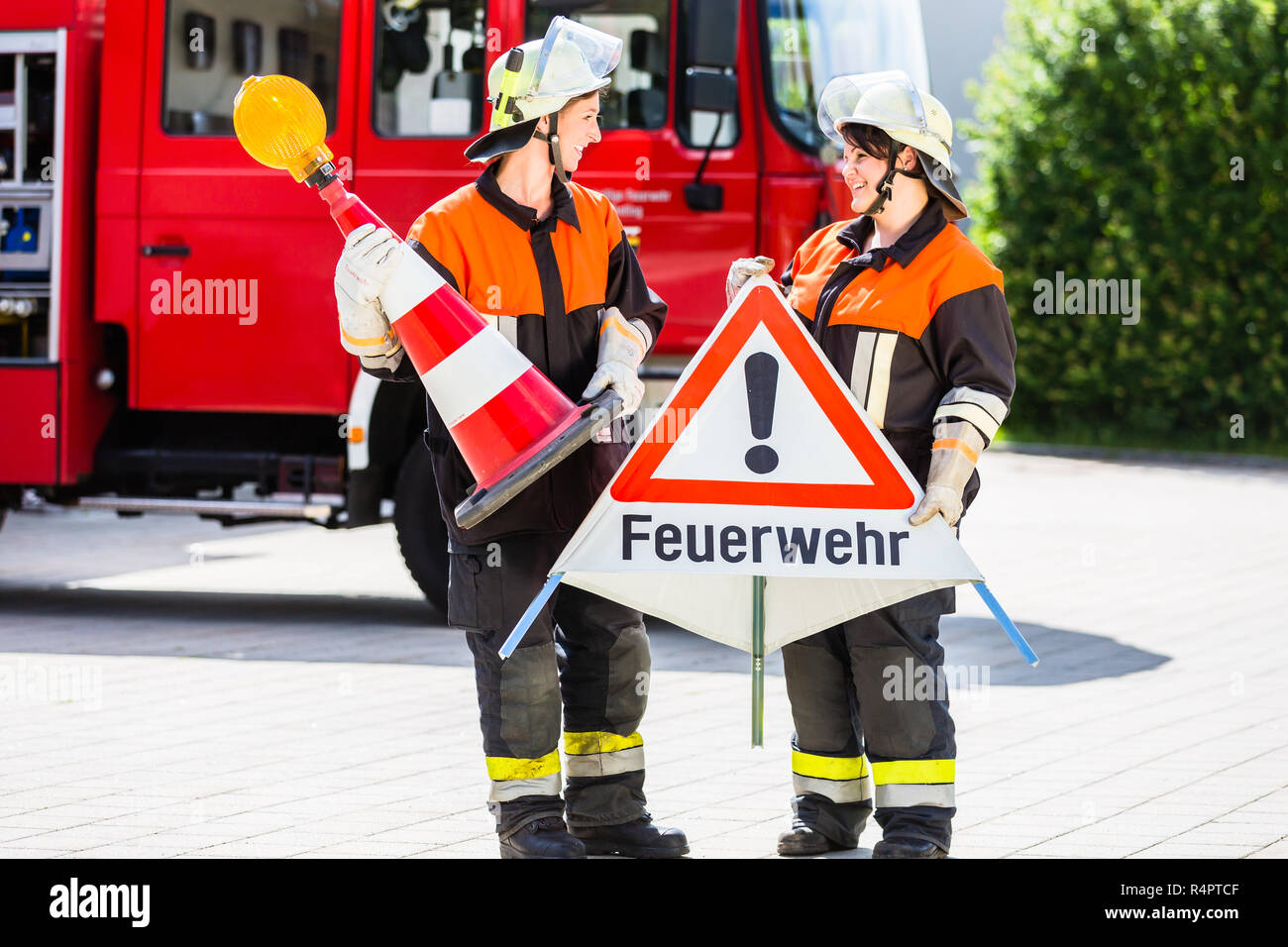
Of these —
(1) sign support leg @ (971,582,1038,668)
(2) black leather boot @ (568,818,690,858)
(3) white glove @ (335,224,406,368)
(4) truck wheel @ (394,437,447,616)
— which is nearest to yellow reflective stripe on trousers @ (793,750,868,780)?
(2) black leather boot @ (568,818,690,858)

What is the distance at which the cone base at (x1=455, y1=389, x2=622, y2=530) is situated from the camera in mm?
4250

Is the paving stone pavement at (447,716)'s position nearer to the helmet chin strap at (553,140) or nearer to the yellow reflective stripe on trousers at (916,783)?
the yellow reflective stripe on trousers at (916,783)

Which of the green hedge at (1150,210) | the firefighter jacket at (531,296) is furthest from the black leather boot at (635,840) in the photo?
the green hedge at (1150,210)

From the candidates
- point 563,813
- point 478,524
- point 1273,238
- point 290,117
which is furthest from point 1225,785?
point 1273,238

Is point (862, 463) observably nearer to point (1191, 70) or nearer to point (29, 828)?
point (29, 828)

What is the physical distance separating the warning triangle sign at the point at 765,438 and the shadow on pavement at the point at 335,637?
310 cm

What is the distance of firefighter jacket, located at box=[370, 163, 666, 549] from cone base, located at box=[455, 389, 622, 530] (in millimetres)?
176

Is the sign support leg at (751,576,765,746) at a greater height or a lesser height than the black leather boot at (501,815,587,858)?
greater

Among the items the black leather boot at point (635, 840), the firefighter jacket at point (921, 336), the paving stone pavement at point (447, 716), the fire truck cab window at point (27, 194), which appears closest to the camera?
the firefighter jacket at point (921, 336)

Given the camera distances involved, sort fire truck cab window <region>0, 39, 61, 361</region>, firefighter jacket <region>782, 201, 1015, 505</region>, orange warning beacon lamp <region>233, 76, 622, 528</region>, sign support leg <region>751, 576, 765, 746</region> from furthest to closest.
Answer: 1. fire truck cab window <region>0, 39, 61, 361</region>
2. sign support leg <region>751, 576, 765, 746</region>
3. firefighter jacket <region>782, 201, 1015, 505</region>
4. orange warning beacon lamp <region>233, 76, 622, 528</region>

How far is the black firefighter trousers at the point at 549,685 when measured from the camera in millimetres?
4477

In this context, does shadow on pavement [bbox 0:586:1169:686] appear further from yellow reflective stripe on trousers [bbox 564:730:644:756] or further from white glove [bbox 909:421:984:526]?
white glove [bbox 909:421:984:526]
